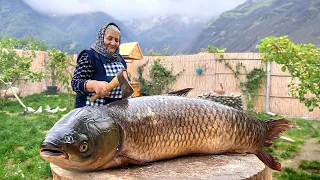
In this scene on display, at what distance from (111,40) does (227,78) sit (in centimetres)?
990

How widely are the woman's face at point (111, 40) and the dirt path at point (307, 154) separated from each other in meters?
4.22

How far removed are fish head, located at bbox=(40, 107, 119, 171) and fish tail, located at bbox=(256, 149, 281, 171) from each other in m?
0.94

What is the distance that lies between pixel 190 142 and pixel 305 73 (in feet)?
11.9

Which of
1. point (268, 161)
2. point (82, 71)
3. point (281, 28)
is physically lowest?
point (268, 161)

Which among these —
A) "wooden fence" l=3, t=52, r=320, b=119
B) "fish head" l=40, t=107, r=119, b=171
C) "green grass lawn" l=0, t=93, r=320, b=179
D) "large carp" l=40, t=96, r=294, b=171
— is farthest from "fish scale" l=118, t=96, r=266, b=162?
→ "wooden fence" l=3, t=52, r=320, b=119

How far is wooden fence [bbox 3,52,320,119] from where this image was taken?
34.2 ft

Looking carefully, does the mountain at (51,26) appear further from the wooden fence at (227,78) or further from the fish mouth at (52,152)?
the fish mouth at (52,152)

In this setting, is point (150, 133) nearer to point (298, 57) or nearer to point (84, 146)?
point (84, 146)

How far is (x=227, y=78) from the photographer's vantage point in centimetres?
1169

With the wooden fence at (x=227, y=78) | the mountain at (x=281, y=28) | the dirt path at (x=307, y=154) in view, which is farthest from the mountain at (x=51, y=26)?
the dirt path at (x=307, y=154)

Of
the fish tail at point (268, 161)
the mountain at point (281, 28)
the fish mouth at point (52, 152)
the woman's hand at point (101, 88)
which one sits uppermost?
the mountain at point (281, 28)

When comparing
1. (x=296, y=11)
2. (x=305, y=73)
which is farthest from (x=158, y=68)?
(x=296, y=11)

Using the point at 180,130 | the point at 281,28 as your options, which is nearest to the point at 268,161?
the point at 180,130

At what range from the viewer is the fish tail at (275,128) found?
1.97 m
